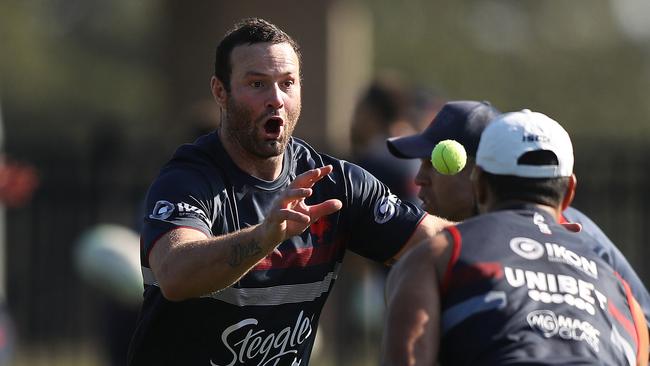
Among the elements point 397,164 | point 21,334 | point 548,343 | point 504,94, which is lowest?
point 504,94

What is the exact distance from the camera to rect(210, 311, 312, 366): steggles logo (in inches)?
230

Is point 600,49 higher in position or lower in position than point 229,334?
lower

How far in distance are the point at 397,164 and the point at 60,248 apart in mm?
7284

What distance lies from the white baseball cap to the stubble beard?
1.30 m

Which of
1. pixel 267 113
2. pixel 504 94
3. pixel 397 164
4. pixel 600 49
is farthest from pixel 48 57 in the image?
pixel 267 113

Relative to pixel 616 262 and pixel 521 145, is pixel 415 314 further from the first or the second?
pixel 616 262

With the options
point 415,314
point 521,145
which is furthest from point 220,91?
point 415,314

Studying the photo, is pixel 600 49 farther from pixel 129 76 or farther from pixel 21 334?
pixel 21 334

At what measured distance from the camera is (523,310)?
14.9 feet

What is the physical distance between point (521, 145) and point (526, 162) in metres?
0.06

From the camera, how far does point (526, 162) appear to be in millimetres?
4777

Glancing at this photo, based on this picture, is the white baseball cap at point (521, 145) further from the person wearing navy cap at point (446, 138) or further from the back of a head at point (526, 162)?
the person wearing navy cap at point (446, 138)

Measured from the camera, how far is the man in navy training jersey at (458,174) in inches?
246

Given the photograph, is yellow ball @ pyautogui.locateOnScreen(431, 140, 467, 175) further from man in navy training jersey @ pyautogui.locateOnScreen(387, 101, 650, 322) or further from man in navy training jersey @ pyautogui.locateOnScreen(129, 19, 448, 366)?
man in navy training jersey @ pyautogui.locateOnScreen(129, 19, 448, 366)
